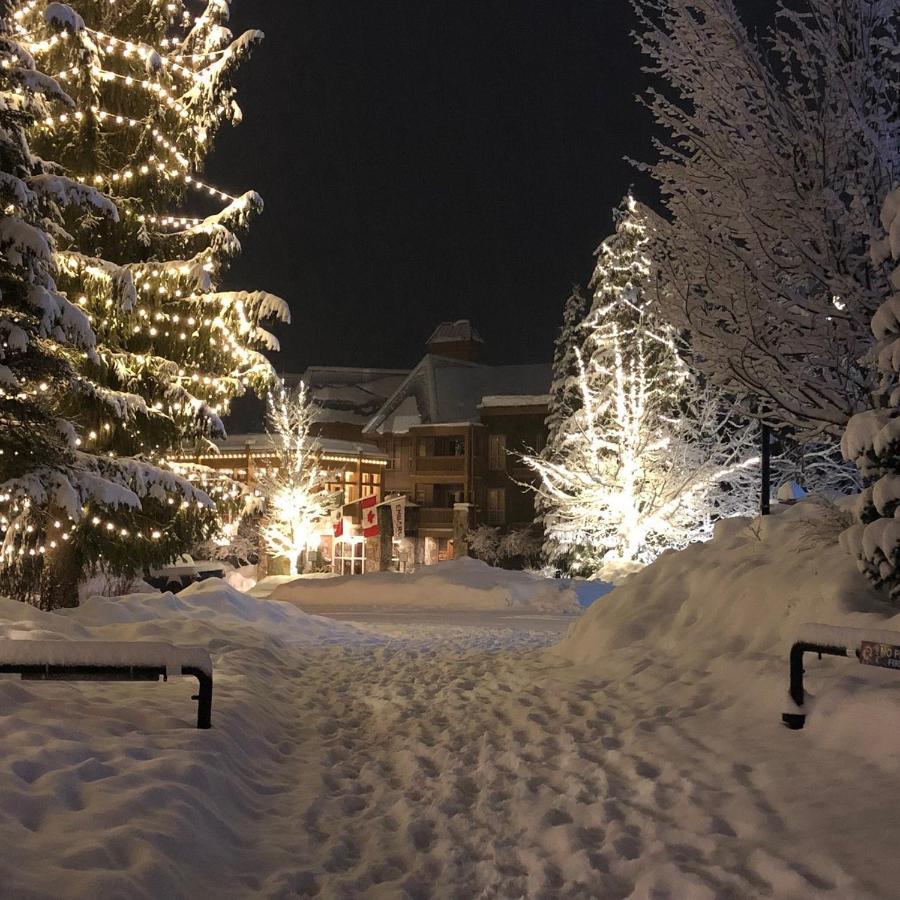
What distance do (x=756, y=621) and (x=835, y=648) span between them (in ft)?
9.88

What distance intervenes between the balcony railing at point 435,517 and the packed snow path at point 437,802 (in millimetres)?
38736

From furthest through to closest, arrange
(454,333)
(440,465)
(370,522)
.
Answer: (454,333) → (440,465) → (370,522)

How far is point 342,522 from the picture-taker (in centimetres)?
4000

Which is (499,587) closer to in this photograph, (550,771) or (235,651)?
(235,651)

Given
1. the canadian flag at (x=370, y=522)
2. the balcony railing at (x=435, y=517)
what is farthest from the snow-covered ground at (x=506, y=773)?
the balcony railing at (x=435, y=517)

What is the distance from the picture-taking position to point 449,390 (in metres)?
50.7

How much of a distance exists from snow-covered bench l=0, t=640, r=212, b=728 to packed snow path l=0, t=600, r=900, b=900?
0.35m

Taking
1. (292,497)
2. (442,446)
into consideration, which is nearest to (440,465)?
(442,446)

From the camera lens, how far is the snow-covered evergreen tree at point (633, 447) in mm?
27875

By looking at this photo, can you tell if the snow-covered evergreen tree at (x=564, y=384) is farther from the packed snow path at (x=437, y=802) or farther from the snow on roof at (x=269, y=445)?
the packed snow path at (x=437, y=802)

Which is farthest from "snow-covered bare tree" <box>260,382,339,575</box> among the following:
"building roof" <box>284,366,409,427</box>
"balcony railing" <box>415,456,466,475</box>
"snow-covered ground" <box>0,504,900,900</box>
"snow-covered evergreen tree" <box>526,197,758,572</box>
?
"snow-covered ground" <box>0,504,900,900</box>

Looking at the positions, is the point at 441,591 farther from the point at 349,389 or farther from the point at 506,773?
the point at 349,389

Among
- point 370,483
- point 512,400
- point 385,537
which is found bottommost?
point 385,537

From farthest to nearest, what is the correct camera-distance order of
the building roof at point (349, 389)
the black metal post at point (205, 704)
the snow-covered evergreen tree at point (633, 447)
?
the building roof at point (349, 389) → the snow-covered evergreen tree at point (633, 447) → the black metal post at point (205, 704)
